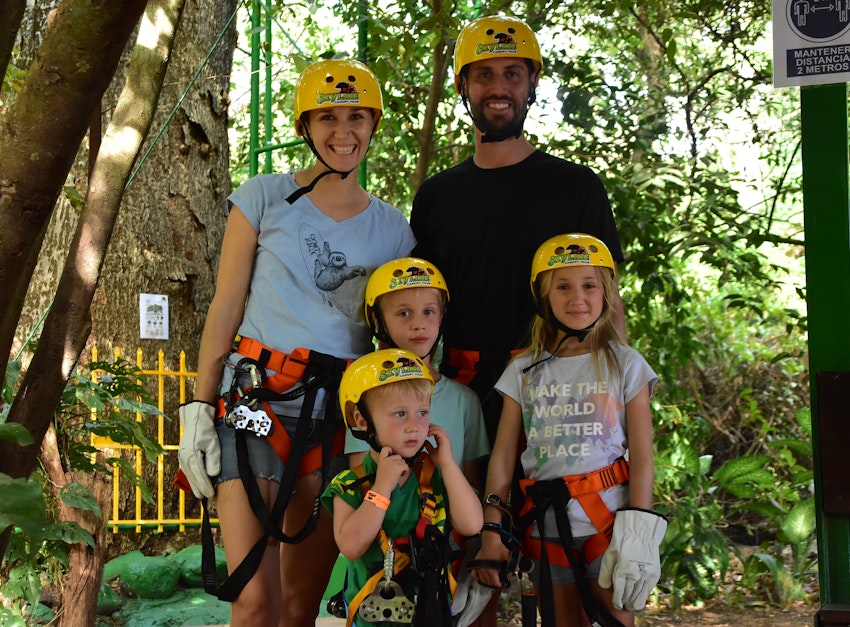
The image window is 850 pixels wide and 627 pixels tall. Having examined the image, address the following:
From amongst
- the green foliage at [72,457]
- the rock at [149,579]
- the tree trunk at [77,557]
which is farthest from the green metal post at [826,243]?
the rock at [149,579]

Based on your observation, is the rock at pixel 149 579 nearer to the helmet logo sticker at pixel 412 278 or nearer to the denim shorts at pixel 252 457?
the denim shorts at pixel 252 457

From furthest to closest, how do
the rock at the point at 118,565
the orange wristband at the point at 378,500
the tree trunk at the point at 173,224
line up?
the tree trunk at the point at 173,224
the rock at the point at 118,565
the orange wristband at the point at 378,500

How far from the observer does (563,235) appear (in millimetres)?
3287

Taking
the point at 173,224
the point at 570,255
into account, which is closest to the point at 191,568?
the point at 173,224

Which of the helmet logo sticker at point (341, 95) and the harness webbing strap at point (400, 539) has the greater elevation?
the helmet logo sticker at point (341, 95)

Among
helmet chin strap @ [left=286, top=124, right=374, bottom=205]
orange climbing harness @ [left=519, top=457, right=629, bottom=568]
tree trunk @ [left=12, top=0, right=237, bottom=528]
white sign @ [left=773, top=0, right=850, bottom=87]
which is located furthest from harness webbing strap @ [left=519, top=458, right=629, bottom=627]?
tree trunk @ [left=12, top=0, right=237, bottom=528]

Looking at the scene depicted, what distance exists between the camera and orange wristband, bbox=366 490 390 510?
2.96 m

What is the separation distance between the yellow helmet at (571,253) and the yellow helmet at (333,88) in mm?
788

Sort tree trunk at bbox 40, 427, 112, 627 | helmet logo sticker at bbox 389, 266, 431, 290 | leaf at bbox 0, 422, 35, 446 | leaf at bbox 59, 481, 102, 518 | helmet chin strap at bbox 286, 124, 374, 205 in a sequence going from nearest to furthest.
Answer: leaf at bbox 0, 422, 35, 446 → helmet logo sticker at bbox 389, 266, 431, 290 → helmet chin strap at bbox 286, 124, 374, 205 → leaf at bbox 59, 481, 102, 518 → tree trunk at bbox 40, 427, 112, 627

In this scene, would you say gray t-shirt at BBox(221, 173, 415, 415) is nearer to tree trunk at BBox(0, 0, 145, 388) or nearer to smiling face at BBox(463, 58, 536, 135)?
smiling face at BBox(463, 58, 536, 135)

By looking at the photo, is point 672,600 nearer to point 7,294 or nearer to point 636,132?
point 636,132

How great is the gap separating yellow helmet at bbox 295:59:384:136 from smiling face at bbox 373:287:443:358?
68 cm

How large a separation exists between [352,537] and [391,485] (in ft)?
0.64

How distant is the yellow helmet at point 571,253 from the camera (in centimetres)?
321
